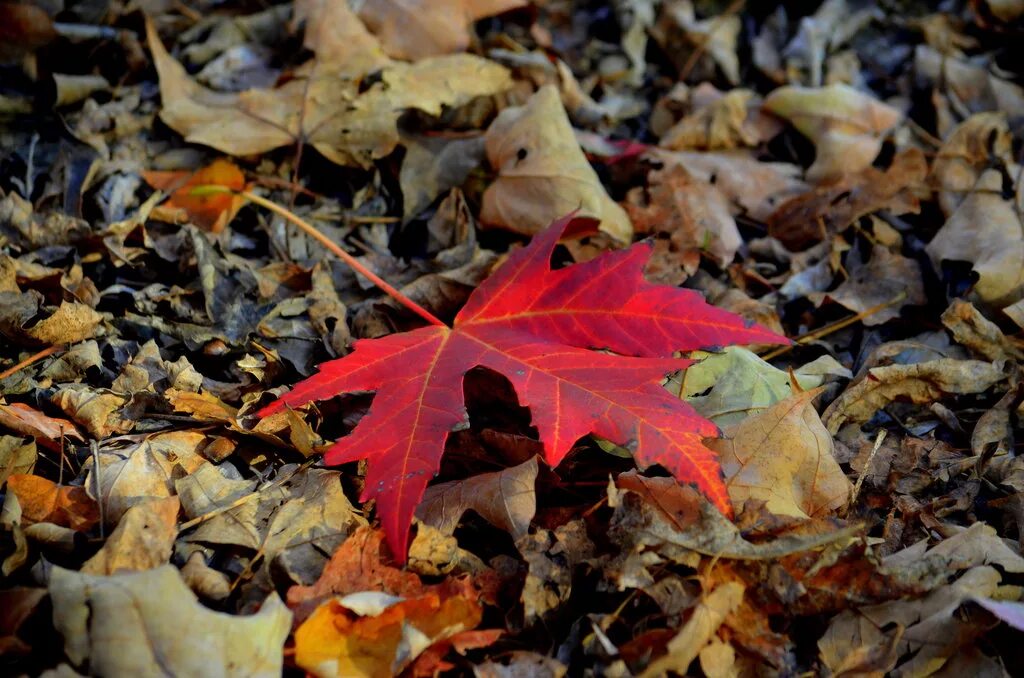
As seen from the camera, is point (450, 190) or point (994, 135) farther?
point (994, 135)

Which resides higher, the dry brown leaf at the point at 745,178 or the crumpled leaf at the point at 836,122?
the crumpled leaf at the point at 836,122

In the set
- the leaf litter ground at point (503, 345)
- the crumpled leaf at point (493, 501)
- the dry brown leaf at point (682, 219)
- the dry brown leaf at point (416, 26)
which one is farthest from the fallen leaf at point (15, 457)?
the dry brown leaf at point (416, 26)

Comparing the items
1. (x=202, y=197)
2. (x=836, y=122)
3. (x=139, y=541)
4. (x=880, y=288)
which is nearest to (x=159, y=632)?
(x=139, y=541)

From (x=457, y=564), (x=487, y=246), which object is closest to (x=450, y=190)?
(x=487, y=246)

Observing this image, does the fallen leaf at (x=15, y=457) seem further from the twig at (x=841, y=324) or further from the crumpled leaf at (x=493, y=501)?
the twig at (x=841, y=324)

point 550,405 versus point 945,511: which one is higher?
point 550,405

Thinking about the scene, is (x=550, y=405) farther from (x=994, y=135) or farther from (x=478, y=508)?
(x=994, y=135)

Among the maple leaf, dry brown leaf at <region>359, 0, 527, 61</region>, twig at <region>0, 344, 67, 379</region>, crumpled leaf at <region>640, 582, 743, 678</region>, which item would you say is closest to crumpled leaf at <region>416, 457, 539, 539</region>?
the maple leaf

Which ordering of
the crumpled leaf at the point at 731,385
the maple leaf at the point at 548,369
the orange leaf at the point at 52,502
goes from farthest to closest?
the crumpled leaf at the point at 731,385 < the orange leaf at the point at 52,502 < the maple leaf at the point at 548,369
